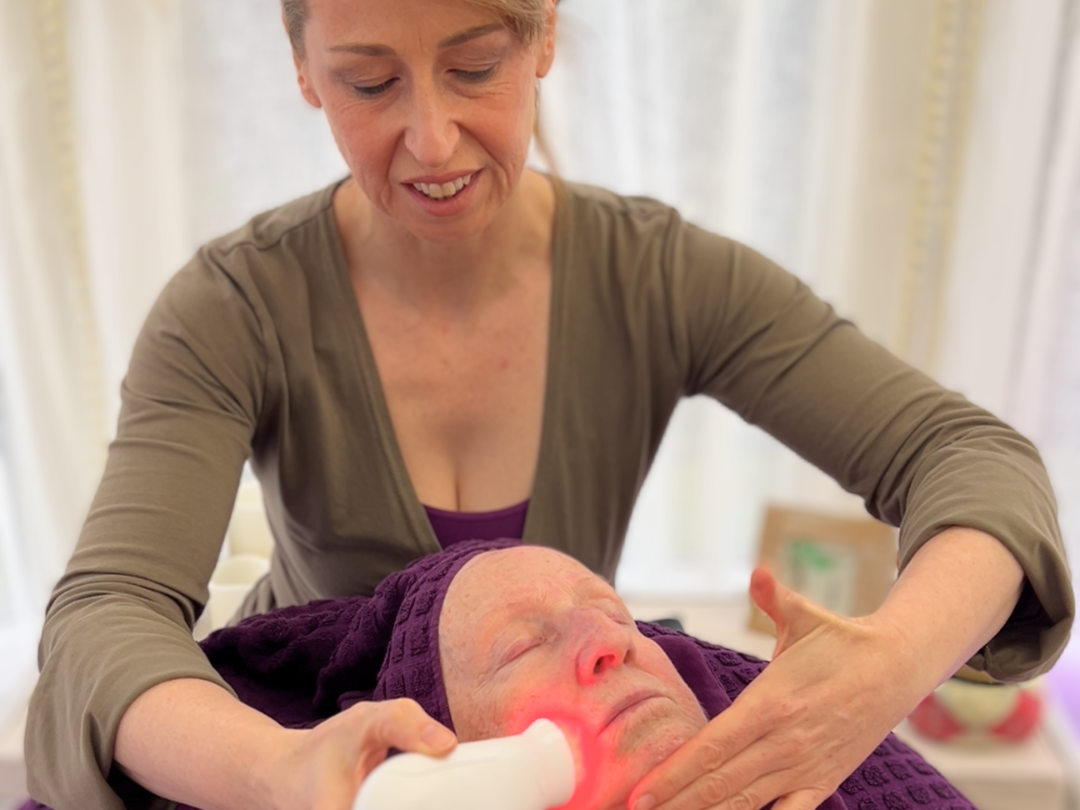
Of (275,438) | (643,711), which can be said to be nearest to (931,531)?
(643,711)

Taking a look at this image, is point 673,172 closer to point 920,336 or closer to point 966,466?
point 920,336

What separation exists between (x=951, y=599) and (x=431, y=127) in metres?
0.62

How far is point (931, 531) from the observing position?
40.1 inches

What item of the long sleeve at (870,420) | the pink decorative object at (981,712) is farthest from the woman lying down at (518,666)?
the pink decorative object at (981,712)

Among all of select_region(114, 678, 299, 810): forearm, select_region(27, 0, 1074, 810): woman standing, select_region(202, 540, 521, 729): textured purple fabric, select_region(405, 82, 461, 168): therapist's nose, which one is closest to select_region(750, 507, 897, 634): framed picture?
select_region(27, 0, 1074, 810): woman standing

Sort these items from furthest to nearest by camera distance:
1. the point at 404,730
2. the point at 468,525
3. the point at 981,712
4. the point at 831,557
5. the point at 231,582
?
the point at 831,557 → the point at 981,712 → the point at 231,582 → the point at 468,525 → the point at 404,730

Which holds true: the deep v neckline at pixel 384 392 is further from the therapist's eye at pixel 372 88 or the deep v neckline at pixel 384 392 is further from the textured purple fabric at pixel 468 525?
the therapist's eye at pixel 372 88

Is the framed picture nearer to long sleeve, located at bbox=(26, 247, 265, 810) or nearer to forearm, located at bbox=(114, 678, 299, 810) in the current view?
long sleeve, located at bbox=(26, 247, 265, 810)

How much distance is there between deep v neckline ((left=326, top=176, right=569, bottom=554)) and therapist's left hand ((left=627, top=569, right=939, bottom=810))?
1.46ft

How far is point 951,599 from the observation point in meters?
0.95

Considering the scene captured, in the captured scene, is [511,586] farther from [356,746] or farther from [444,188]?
[444,188]

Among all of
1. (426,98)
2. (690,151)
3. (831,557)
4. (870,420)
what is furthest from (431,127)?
(831,557)

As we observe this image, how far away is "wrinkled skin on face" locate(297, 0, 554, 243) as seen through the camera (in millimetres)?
962

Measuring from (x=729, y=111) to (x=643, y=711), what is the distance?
1.51 meters
